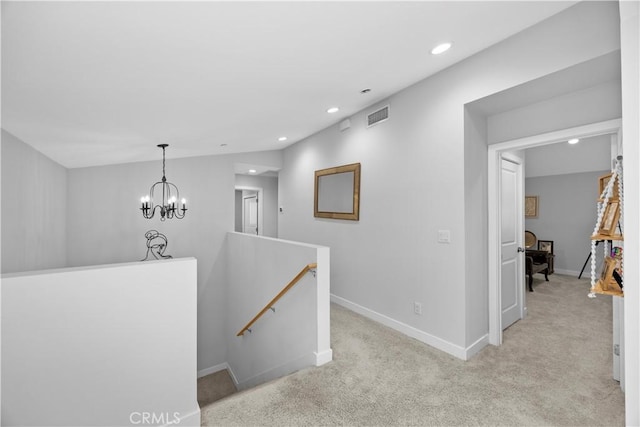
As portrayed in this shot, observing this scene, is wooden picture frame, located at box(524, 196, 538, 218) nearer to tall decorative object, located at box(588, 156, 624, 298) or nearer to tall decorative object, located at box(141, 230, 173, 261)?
tall decorative object, located at box(588, 156, 624, 298)

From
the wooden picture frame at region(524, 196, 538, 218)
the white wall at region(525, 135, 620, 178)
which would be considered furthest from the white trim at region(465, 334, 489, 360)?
the wooden picture frame at region(524, 196, 538, 218)

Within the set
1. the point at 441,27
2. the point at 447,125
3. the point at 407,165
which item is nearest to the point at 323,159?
the point at 407,165

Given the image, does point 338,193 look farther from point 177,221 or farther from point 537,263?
point 537,263

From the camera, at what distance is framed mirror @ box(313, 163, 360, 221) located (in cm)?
388

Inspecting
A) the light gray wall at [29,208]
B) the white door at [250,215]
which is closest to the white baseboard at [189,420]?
the light gray wall at [29,208]

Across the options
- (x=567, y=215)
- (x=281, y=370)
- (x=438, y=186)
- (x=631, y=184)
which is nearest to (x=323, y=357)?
(x=281, y=370)

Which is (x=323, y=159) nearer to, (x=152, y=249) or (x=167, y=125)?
(x=167, y=125)

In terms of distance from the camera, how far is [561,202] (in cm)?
622

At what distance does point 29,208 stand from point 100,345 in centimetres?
184

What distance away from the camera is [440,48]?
231cm

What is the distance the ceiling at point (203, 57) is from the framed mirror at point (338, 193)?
1.10 m

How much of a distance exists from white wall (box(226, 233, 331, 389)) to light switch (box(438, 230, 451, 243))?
44.7 inches

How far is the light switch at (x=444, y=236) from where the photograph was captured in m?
2.76

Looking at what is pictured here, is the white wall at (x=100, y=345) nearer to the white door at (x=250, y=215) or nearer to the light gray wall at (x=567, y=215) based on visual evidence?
the white door at (x=250, y=215)
